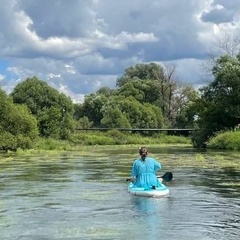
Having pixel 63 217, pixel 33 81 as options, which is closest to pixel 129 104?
pixel 33 81

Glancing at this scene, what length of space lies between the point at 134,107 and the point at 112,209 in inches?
3540

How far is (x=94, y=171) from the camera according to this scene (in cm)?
3080

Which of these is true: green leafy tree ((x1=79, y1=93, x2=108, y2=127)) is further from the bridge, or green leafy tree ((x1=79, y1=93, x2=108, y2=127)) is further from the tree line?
the bridge

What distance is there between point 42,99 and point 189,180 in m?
59.4

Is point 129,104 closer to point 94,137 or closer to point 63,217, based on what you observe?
point 94,137

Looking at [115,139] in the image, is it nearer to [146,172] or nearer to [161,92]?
[161,92]

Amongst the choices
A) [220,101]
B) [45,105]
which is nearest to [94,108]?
[45,105]

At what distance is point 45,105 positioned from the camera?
83938mm

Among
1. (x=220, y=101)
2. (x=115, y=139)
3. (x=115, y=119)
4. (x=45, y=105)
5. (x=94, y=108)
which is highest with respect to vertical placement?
(x=94, y=108)

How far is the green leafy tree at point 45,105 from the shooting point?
81688 millimetres

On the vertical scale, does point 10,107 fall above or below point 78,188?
above

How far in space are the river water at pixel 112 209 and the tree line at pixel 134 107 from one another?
30.6 m

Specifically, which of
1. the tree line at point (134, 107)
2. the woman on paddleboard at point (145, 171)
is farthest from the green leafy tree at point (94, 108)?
the woman on paddleboard at point (145, 171)

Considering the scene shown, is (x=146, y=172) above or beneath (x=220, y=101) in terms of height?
beneath
